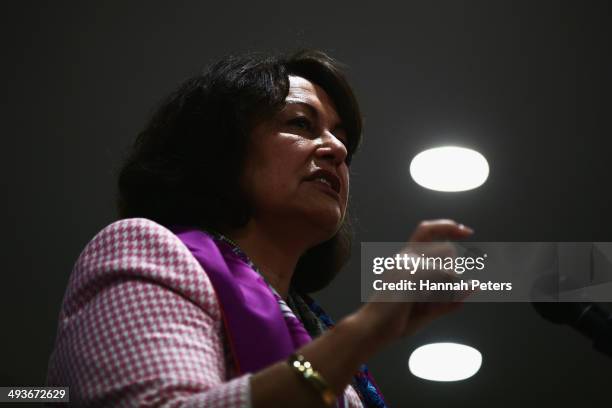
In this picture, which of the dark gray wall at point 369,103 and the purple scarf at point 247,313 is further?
the dark gray wall at point 369,103

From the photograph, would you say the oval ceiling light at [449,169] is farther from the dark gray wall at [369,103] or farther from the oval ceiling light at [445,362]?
the oval ceiling light at [445,362]

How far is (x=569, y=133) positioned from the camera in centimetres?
236

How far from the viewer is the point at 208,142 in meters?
1.05

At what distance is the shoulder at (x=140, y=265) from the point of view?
732 millimetres

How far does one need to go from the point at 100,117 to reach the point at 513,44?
1.18 meters

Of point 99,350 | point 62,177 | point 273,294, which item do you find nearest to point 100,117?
point 62,177

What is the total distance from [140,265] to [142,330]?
75mm

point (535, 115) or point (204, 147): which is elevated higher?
point (535, 115)

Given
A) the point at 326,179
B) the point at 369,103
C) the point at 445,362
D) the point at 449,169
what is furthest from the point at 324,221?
the point at 445,362

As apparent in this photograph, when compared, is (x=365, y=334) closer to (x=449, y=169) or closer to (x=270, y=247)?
(x=270, y=247)

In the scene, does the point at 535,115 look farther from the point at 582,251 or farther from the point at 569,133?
the point at 582,251

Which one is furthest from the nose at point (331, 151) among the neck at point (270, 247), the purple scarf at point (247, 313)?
the purple scarf at point (247, 313)

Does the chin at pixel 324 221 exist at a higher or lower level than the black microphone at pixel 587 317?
higher

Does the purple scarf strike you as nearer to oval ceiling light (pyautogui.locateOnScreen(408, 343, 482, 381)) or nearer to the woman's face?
the woman's face
